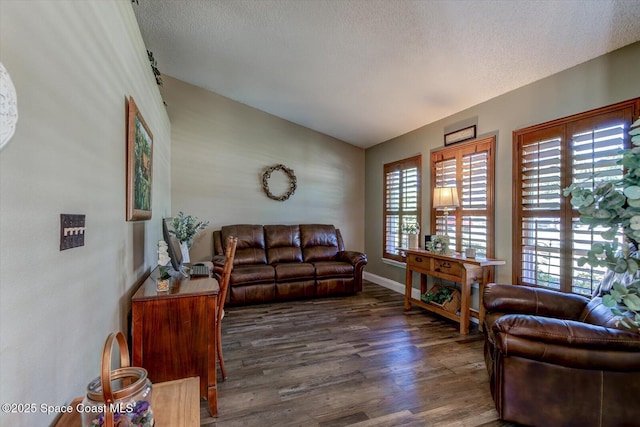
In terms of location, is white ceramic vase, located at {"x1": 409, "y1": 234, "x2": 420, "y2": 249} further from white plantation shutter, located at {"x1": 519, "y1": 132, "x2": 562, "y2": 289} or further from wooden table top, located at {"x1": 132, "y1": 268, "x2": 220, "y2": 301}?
wooden table top, located at {"x1": 132, "y1": 268, "x2": 220, "y2": 301}

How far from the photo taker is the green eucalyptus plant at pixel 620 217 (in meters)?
0.96

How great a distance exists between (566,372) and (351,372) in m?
1.44

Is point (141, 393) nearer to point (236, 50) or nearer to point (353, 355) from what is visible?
point (353, 355)

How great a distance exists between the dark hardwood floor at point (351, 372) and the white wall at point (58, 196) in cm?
114

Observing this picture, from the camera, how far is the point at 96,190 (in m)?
1.38

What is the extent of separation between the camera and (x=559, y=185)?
2730mm

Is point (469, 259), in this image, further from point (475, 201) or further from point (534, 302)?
point (534, 302)

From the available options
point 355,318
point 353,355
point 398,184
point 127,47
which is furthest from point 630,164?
point 398,184

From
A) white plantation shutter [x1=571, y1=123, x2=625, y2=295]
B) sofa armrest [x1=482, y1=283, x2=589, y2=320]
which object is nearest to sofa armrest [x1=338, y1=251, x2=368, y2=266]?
sofa armrest [x1=482, y1=283, x2=589, y2=320]

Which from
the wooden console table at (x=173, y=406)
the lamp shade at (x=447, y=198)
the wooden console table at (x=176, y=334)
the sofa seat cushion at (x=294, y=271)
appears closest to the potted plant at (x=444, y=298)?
the lamp shade at (x=447, y=198)

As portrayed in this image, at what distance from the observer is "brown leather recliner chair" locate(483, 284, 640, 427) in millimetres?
1582

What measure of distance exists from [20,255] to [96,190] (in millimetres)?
648

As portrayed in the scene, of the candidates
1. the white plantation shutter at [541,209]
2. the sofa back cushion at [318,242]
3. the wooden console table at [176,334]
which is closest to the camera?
the wooden console table at [176,334]

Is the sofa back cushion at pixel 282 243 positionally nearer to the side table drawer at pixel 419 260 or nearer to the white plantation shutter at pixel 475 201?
the side table drawer at pixel 419 260
